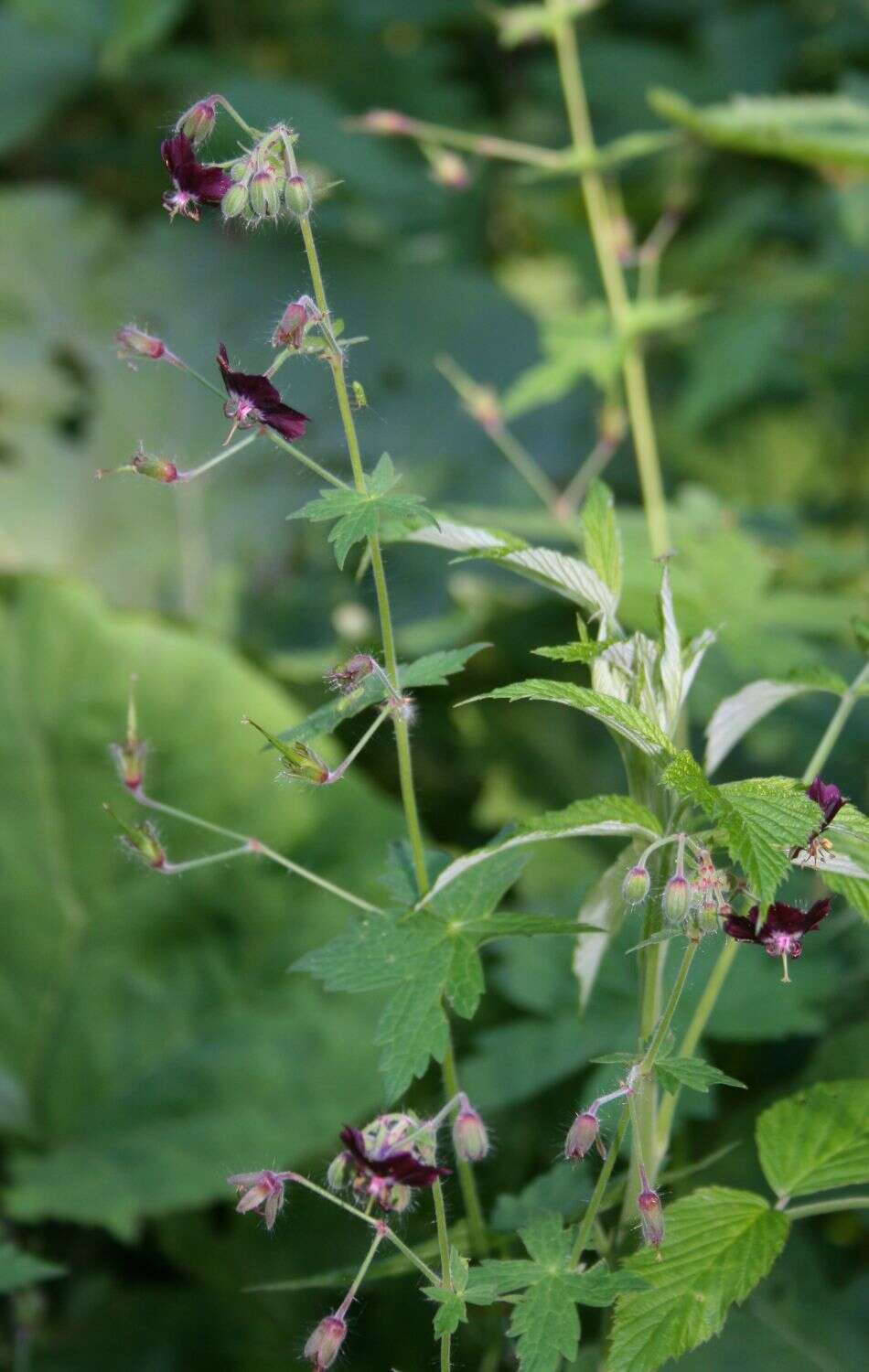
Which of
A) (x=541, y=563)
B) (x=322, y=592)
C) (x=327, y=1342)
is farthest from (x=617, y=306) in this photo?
(x=327, y=1342)

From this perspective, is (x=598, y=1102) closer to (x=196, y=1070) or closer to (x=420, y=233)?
(x=196, y=1070)

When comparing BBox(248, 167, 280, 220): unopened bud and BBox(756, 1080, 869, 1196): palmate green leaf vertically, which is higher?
BBox(248, 167, 280, 220): unopened bud

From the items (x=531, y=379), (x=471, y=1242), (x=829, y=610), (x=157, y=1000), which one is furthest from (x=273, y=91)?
(x=471, y=1242)

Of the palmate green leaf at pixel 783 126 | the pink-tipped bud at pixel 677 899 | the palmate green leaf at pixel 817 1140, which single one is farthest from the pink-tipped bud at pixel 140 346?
the palmate green leaf at pixel 783 126

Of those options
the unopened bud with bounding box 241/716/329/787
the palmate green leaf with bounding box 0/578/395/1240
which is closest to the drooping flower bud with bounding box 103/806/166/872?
the unopened bud with bounding box 241/716/329/787

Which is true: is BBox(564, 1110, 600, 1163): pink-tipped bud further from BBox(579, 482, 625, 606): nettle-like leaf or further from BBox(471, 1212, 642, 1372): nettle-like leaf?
BBox(579, 482, 625, 606): nettle-like leaf

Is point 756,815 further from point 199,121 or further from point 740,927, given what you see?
point 199,121

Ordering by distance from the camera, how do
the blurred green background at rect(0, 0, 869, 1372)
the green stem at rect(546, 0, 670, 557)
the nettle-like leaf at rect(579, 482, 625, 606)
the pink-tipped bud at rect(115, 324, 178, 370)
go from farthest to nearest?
the green stem at rect(546, 0, 670, 557) → the blurred green background at rect(0, 0, 869, 1372) → the nettle-like leaf at rect(579, 482, 625, 606) → the pink-tipped bud at rect(115, 324, 178, 370)
